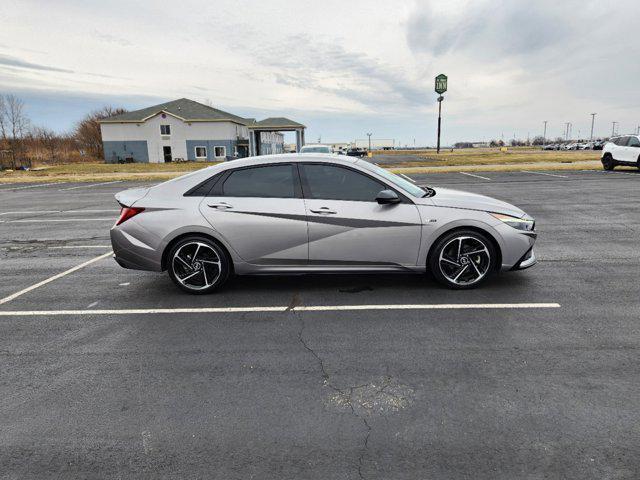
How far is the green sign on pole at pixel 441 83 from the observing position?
56250 millimetres

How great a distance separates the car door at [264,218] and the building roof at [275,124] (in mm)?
52543

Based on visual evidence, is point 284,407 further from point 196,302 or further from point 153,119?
point 153,119

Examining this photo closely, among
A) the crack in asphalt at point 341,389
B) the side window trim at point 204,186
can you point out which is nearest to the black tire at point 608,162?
the side window trim at point 204,186

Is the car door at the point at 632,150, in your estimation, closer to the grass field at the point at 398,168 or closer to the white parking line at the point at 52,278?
the grass field at the point at 398,168

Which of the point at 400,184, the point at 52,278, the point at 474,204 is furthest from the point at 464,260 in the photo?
the point at 52,278

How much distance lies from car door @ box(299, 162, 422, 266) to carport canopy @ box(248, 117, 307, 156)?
52582 millimetres

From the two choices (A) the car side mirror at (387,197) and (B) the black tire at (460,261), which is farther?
(B) the black tire at (460,261)

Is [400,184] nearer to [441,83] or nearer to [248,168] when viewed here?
[248,168]

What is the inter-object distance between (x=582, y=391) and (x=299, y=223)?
3.19 m

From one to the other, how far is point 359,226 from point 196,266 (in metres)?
2.03

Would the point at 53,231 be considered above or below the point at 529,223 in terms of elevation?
below

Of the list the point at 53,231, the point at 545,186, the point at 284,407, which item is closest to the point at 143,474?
the point at 284,407

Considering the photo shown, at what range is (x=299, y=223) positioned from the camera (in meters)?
5.18

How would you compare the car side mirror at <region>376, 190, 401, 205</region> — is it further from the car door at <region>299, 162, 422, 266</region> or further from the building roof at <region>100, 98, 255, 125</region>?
the building roof at <region>100, 98, 255, 125</region>
